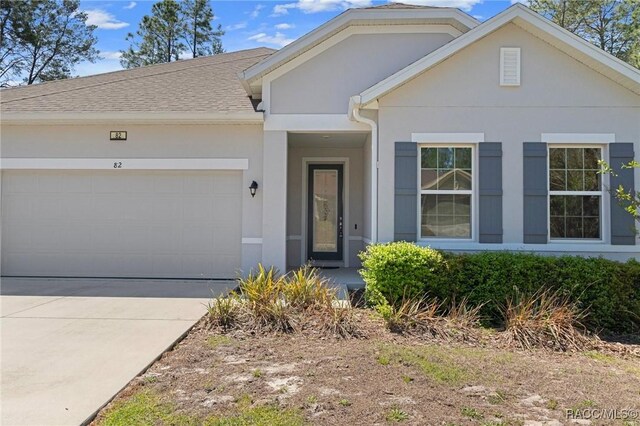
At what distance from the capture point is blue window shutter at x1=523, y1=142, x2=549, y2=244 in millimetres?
7418

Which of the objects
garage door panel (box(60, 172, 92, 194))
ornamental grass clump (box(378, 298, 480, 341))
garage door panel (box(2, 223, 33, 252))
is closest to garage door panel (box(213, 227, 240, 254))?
garage door panel (box(60, 172, 92, 194))

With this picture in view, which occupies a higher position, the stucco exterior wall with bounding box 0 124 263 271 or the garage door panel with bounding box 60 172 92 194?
the stucco exterior wall with bounding box 0 124 263 271

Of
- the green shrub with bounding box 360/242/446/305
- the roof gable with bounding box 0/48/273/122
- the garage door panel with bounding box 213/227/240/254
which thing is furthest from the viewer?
the garage door panel with bounding box 213/227/240/254

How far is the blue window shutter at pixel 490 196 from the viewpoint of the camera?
741 cm

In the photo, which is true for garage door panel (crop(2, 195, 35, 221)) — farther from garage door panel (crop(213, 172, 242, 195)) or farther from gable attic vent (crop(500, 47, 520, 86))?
gable attic vent (crop(500, 47, 520, 86))

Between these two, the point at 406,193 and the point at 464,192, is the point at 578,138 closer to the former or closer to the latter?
the point at 464,192

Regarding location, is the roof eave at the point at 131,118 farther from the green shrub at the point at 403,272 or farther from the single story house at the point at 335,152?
the green shrub at the point at 403,272

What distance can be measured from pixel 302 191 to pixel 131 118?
424 centimetres

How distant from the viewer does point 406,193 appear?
7.54 metres

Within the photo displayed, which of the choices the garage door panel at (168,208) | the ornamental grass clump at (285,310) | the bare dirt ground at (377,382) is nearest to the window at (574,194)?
the bare dirt ground at (377,382)

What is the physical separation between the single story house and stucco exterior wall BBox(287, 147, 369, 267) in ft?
0.12

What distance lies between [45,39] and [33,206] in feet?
62.1

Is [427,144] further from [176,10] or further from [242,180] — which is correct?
[176,10]

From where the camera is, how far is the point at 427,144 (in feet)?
25.3
